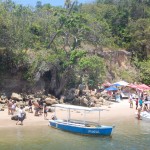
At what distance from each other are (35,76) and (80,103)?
6.19 metres

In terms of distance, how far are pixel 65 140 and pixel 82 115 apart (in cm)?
936

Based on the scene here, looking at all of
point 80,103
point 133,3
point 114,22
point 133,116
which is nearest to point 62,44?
point 80,103

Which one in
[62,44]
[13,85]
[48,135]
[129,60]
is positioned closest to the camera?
[48,135]

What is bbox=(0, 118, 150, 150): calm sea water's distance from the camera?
2759 cm

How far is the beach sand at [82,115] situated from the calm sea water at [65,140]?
4.24 ft

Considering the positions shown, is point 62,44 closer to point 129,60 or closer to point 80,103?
point 80,103

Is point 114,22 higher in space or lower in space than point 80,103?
higher

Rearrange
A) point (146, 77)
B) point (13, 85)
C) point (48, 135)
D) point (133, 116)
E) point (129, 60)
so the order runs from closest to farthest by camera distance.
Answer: point (48, 135) → point (133, 116) → point (13, 85) → point (146, 77) → point (129, 60)

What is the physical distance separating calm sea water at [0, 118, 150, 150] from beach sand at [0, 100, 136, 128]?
1.29 meters

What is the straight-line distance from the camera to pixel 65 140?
97.4ft

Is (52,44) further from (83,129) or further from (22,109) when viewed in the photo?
(83,129)

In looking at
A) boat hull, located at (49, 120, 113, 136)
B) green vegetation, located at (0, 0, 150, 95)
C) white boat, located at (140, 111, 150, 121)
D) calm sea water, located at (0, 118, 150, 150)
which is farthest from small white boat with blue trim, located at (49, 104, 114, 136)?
green vegetation, located at (0, 0, 150, 95)

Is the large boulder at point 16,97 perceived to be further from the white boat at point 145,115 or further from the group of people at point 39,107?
the white boat at point 145,115

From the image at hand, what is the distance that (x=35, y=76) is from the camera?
45219mm
